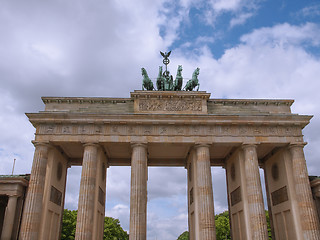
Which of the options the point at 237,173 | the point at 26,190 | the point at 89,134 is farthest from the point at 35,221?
the point at 237,173

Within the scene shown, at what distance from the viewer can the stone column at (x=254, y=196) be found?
27.0 meters

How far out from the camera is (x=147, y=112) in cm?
3139

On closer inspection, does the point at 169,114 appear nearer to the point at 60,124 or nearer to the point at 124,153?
the point at 124,153

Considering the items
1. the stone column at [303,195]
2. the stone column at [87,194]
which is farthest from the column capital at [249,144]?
the stone column at [87,194]

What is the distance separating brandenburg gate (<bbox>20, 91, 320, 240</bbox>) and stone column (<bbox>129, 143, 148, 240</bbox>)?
0.09 meters

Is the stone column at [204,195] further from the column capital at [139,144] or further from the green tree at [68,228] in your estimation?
the green tree at [68,228]

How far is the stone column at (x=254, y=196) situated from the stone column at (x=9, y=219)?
74.0ft

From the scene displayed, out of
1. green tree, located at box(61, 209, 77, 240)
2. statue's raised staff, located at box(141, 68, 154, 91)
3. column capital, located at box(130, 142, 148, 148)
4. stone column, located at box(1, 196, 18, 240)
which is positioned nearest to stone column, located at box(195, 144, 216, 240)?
column capital, located at box(130, 142, 148, 148)

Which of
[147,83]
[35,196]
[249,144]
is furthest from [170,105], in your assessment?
[35,196]

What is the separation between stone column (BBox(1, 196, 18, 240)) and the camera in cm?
2692

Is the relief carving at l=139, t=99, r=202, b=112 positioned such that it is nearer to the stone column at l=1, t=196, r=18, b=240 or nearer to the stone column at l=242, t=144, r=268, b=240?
the stone column at l=242, t=144, r=268, b=240

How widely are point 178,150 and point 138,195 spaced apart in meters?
8.22

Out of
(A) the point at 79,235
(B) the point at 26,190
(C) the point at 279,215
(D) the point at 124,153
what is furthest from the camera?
(D) the point at 124,153

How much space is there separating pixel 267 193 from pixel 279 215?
3.58 m
